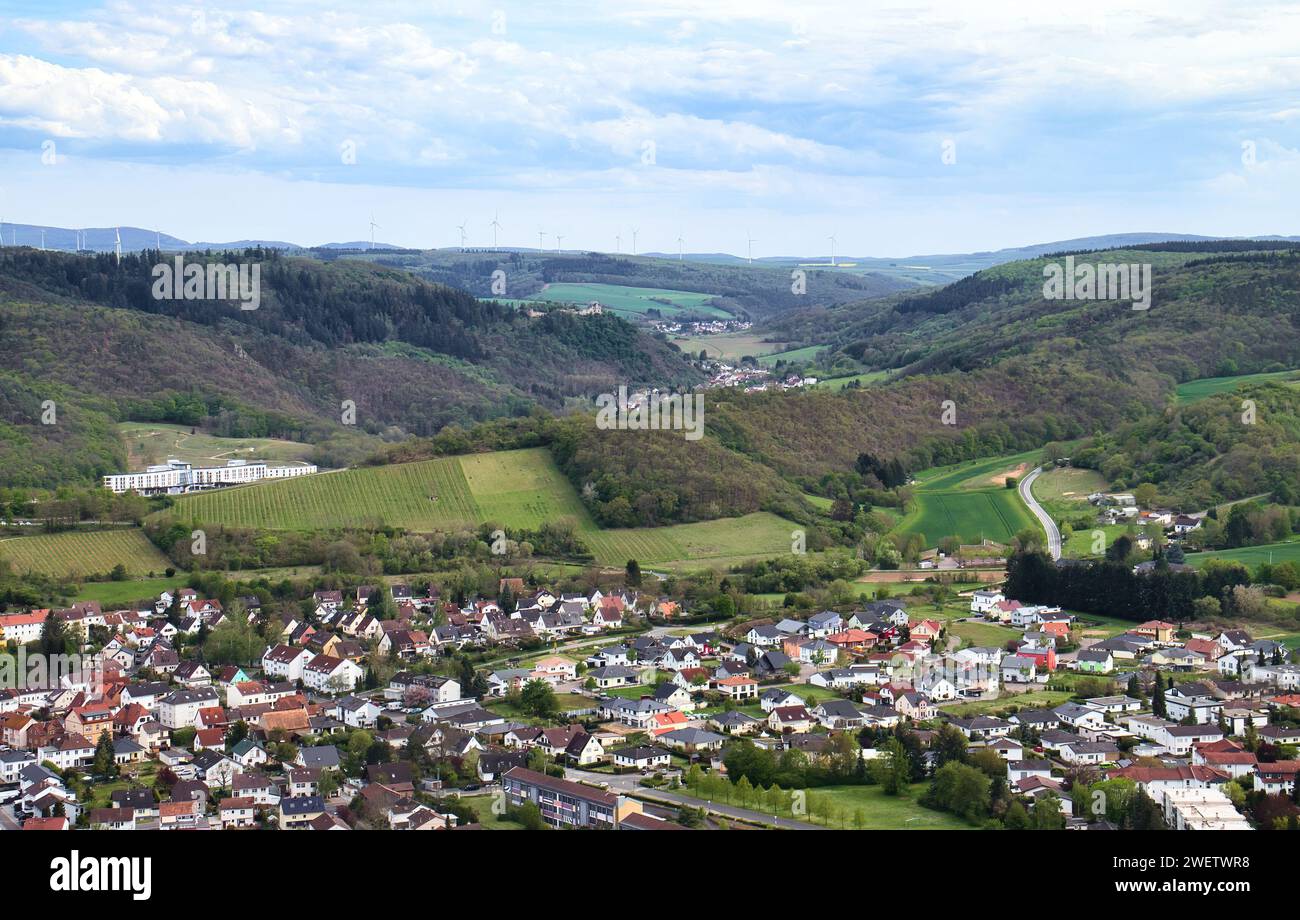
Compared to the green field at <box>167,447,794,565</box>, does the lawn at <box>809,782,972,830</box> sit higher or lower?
lower

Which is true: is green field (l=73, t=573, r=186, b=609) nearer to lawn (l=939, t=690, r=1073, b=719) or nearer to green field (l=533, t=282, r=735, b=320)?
lawn (l=939, t=690, r=1073, b=719)

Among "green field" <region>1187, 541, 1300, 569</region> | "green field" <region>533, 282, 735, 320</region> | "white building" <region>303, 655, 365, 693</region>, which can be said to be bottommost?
"white building" <region>303, 655, 365, 693</region>

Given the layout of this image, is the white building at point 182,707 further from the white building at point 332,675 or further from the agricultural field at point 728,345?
the agricultural field at point 728,345

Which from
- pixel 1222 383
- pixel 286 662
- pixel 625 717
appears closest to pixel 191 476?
pixel 286 662

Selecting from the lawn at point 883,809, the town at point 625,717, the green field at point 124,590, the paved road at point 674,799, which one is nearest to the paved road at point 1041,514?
the town at point 625,717

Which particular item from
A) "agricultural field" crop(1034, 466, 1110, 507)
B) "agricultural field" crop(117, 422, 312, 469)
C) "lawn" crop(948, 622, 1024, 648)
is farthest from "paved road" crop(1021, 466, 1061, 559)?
"agricultural field" crop(117, 422, 312, 469)

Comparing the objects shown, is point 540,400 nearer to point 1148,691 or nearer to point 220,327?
point 220,327
